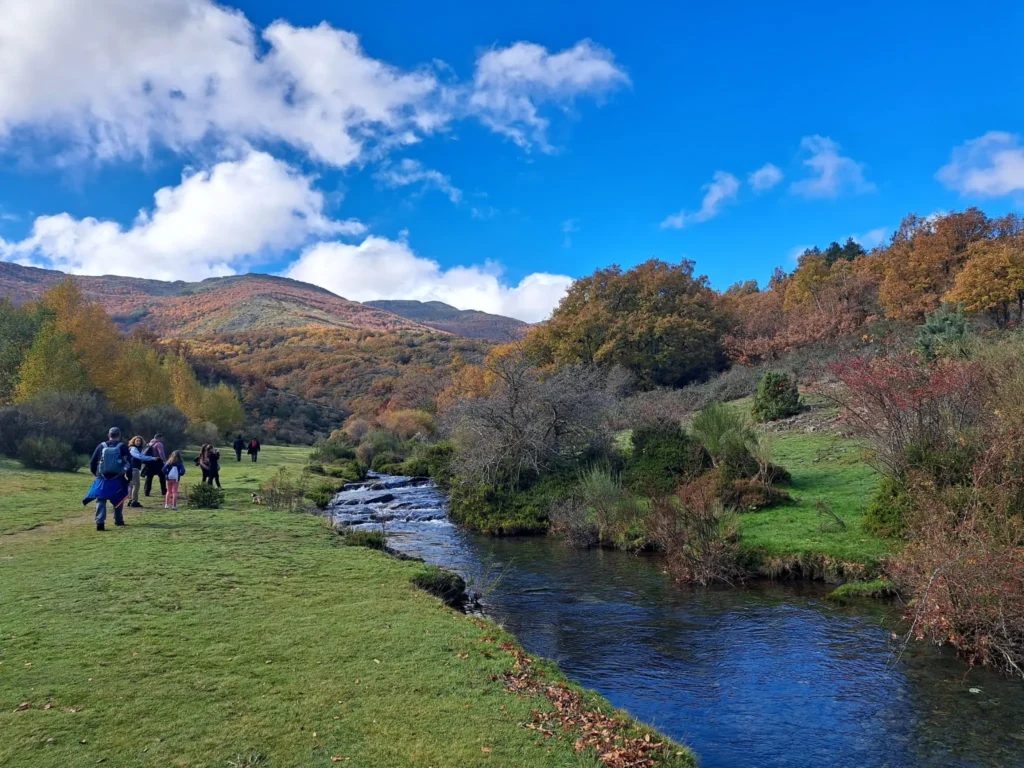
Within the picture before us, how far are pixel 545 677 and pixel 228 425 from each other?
65.8 meters

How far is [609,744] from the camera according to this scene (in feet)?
20.1

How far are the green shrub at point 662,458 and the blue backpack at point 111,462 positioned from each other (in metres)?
14.6

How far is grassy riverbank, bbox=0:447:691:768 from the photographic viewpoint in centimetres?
571

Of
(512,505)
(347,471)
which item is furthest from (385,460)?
(512,505)

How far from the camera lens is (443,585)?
1267 cm

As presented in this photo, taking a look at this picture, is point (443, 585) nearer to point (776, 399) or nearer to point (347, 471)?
point (776, 399)

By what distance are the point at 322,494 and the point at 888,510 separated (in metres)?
22.7

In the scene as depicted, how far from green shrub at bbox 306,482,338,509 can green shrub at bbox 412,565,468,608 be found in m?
15.1

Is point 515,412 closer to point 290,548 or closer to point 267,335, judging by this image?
point 290,548

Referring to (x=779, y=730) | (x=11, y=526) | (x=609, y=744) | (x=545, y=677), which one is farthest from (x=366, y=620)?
(x=11, y=526)

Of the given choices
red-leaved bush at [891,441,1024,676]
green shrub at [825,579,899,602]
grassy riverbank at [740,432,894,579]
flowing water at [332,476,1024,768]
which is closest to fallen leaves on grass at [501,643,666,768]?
flowing water at [332,476,1024,768]

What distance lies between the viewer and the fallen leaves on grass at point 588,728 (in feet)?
19.5

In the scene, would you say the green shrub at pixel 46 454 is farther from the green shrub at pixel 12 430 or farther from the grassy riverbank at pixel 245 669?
Answer: the grassy riverbank at pixel 245 669

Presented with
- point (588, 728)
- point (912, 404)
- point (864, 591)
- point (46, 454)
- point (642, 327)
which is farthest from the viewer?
point (642, 327)
